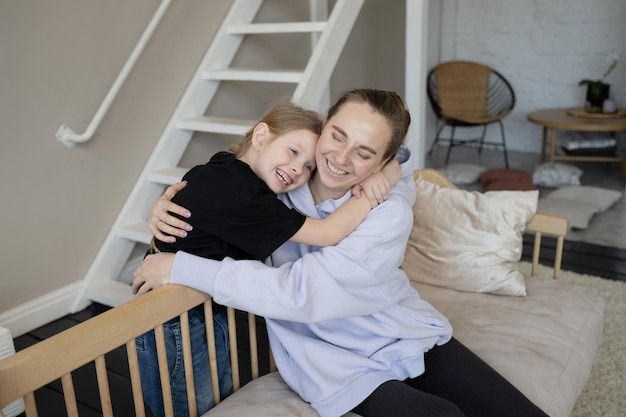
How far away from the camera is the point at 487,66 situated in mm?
5957

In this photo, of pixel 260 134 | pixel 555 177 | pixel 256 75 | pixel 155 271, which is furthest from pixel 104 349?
pixel 555 177

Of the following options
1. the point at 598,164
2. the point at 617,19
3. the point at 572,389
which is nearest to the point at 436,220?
the point at 572,389

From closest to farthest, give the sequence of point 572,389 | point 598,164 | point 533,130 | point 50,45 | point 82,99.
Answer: point 572,389
point 50,45
point 82,99
point 598,164
point 533,130

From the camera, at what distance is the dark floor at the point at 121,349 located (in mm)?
2133

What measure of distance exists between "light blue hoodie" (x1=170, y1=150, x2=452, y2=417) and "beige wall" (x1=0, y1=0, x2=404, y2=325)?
5.25ft

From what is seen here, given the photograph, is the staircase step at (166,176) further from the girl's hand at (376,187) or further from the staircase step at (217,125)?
the girl's hand at (376,187)

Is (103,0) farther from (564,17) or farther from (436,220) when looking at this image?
(564,17)

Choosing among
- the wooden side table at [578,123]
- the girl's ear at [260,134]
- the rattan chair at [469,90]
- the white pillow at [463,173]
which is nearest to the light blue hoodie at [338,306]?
the girl's ear at [260,134]

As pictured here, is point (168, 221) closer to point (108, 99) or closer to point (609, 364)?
point (108, 99)

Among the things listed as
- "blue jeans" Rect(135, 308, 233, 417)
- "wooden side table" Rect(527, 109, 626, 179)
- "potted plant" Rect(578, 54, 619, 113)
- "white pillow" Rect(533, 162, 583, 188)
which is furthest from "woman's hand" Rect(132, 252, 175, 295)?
"potted plant" Rect(578, 54, 619, 113)

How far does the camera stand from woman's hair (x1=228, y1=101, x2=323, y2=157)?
1454 mm

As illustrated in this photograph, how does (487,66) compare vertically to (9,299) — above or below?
above

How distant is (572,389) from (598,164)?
4.23 m

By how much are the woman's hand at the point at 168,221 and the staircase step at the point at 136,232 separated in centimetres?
148
